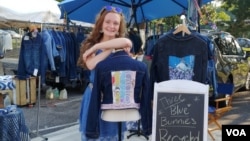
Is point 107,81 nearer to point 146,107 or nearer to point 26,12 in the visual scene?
point 146,107

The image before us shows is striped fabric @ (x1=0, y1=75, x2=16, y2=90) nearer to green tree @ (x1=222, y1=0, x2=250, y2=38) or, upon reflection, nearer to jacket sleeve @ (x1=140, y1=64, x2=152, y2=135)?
jacket sleeve @ (x1=140, y1=64, x2=152, y2=135)

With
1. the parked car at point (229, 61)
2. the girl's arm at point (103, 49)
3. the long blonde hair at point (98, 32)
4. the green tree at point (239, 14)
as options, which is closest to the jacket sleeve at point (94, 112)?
the girl's arm at point (103, 49)

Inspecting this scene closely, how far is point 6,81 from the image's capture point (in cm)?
489

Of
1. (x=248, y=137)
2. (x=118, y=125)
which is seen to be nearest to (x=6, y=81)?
(x=118, y=125)

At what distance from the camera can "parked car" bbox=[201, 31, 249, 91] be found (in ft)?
28.7

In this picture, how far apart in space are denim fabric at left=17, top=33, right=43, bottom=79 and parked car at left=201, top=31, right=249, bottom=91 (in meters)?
3.93

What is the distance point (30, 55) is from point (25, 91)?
0.86m

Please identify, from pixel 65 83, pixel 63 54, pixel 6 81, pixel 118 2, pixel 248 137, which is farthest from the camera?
pixel 65 83

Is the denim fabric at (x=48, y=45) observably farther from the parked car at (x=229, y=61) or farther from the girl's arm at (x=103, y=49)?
the girl's arm at (x=103, y=49)

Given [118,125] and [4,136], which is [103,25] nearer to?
[118,125]

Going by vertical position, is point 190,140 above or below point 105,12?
below

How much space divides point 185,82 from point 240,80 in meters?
7.03

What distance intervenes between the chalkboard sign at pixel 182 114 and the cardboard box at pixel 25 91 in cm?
597

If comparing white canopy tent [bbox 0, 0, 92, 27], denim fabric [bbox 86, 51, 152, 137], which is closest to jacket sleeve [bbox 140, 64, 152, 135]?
denim fabric [bbox 86, 51, 152, 137]
